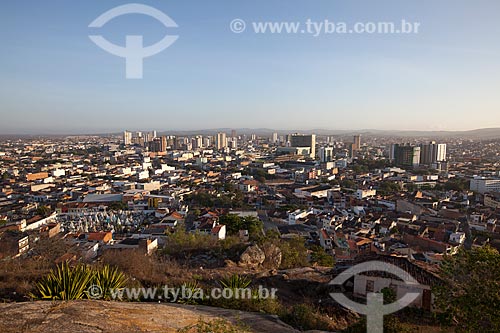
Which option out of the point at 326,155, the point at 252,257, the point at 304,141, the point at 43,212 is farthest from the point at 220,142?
the point at 252,257

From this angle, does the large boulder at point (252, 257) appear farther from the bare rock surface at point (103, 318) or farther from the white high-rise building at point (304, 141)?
the white high-rise building at point (304, 141)

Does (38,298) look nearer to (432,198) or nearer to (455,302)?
(455,302)

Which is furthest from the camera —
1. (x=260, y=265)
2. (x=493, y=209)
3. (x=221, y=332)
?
(x=493, y=209)

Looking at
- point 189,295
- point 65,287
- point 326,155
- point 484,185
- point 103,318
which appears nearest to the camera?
point 103,318

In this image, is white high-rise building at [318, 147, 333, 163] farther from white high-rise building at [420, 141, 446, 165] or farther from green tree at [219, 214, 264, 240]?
green tree at [219, 214, 264, 240]

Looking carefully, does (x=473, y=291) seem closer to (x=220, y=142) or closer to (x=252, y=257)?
(x=252, y=257)

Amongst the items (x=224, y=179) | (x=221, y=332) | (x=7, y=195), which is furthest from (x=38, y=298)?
(x=224, y=179)
